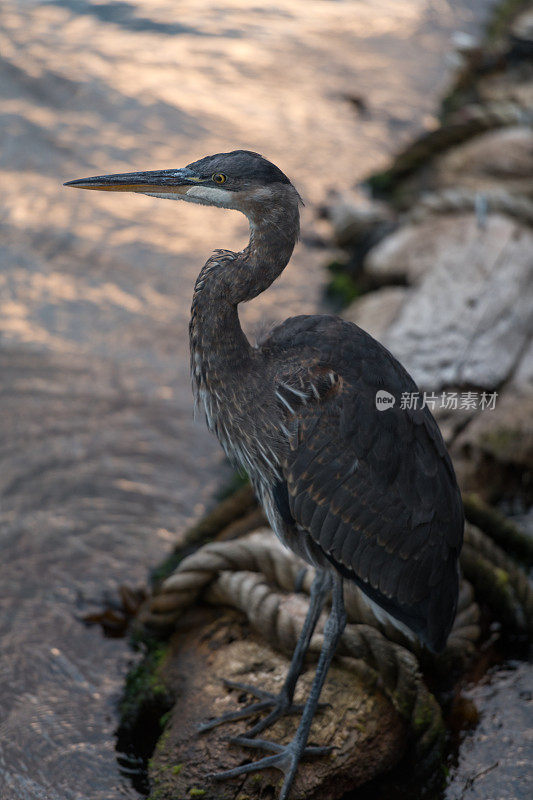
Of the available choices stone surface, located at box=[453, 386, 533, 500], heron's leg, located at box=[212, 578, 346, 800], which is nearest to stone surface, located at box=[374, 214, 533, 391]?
stone surface, located at box=[453, 386, 533, 500]

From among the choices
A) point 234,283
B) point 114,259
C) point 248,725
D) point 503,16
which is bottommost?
point 114,259

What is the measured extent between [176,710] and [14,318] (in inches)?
145

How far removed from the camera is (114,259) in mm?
6906

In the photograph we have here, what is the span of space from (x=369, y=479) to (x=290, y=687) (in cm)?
96

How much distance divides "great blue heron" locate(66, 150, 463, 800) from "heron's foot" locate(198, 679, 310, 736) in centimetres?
10

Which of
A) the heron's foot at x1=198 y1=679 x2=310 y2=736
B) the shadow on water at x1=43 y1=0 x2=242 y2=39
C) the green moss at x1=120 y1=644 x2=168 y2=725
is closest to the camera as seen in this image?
the heron's foot at x1=198 y1=679 x2=310 y2=736

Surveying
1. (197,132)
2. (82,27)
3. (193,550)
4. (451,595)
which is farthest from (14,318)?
(82,27)

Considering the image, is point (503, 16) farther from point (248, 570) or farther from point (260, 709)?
point (260, 709)

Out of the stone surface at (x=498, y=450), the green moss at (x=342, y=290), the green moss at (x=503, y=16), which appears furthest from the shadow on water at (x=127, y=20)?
the stone surface at (x=498, y=450)

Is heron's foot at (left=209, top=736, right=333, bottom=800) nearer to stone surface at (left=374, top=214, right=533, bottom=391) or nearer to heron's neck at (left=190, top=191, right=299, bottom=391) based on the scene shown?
heron's neck at (left=190, top=191, right=299, bottom=391)

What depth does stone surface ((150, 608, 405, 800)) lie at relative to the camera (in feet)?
9.93

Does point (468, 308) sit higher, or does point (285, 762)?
point (468, 308)

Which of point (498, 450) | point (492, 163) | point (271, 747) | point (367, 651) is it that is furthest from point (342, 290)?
point (271, 747)

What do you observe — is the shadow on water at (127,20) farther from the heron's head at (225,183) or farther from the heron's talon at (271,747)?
the heron's talon at (271,747)
